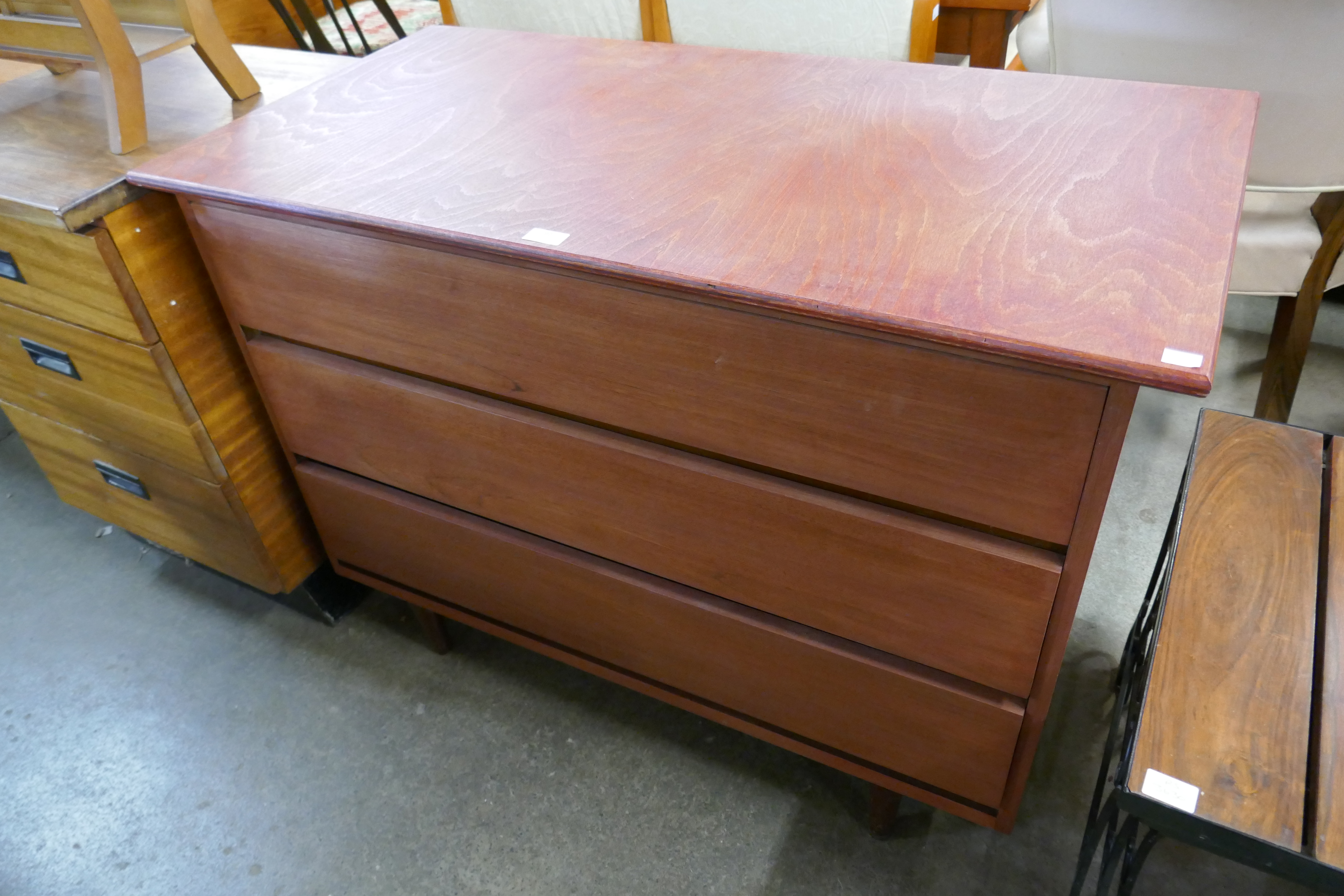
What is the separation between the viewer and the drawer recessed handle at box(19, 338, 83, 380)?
119 cm

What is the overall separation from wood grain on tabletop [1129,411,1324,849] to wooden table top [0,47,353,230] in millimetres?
1148

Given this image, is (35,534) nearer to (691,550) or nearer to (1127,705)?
(691,550)

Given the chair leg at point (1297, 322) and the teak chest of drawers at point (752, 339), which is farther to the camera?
the chair leg at point (1297, 322)

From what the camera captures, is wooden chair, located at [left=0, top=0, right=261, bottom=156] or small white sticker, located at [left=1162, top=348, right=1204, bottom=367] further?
wooden chair, located at [left=0, top=0, right=261, bottom=156]

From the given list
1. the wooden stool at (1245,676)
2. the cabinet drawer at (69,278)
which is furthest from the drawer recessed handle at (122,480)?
the wooden stool at (1245,676)

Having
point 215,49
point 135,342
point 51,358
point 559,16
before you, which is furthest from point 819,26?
point 51,358

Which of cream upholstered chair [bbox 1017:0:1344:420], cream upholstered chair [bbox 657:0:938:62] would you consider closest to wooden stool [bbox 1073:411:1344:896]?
cream upholstered chair [bbox 1017:0:1344:420]

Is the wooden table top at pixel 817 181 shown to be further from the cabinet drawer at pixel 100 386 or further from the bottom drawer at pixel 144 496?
the bottom drawer at pixel 144 496

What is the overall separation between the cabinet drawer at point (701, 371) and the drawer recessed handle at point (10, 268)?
29cm

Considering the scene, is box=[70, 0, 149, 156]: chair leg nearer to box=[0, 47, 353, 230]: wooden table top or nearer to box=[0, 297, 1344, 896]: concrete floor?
box=[0, 47, 353, 230]: wooden table top

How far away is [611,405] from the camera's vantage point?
2.87 ft

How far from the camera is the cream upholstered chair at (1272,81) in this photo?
3.67ft

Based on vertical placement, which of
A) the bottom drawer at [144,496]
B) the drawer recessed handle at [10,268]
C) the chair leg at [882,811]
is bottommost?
the chair leg at [882,811]

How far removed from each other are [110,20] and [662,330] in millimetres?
785
